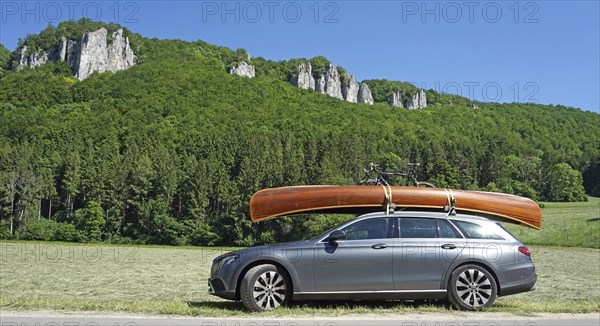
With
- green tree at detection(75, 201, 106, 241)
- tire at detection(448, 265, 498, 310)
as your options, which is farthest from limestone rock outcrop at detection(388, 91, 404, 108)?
tire at detection(448, 265, 498, 310)

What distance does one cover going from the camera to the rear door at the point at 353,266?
941cm

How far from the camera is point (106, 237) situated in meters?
88.1

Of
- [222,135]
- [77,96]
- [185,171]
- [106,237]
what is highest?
[77,96]

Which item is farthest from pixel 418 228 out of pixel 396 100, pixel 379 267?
pixel 396 100

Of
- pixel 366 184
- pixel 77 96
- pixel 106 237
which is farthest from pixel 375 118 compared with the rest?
pixel 366 184

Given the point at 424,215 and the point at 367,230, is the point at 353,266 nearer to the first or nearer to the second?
the point at 367,230

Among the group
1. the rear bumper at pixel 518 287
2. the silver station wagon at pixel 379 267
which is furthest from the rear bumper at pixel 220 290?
the rear bumper at pixel 518 287

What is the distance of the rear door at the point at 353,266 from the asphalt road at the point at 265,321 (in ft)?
2.54

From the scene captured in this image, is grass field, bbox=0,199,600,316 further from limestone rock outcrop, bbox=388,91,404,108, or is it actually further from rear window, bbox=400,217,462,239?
limestone rock outcrop, bbox=388,91,404,108

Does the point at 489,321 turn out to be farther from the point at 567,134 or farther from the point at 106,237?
the point at 567,134

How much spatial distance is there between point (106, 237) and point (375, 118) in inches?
3555

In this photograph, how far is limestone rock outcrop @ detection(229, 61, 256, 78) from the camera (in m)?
176

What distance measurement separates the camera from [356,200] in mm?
10672

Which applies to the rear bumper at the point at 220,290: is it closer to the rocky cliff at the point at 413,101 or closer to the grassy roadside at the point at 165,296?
the grassy roadside at the point at 165,296
